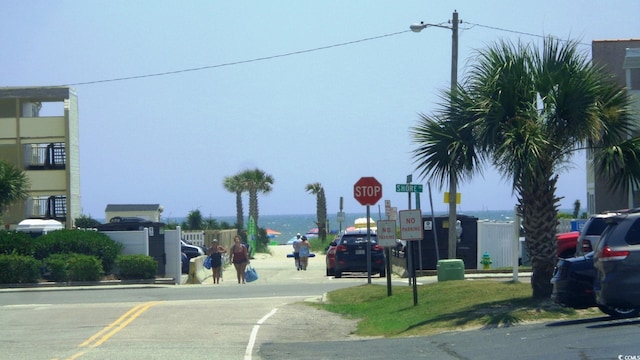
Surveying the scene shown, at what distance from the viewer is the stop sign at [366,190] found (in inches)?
959

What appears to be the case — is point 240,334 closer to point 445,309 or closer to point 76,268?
point 445,309

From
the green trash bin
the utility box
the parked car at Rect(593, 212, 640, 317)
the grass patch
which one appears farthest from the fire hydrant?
the parked car at Rect(593, 212, 640, 317)

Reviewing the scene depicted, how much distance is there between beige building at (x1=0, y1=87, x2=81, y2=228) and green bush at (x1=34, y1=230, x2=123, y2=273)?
1756 cm

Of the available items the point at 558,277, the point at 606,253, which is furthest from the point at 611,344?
the point at 558,277

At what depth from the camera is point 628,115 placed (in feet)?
55.9

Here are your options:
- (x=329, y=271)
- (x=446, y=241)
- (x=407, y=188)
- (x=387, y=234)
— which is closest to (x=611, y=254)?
(x=387, y=234)

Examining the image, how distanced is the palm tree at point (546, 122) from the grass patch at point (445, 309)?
935 millimetres

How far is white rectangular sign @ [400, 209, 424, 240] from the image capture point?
61.7ft

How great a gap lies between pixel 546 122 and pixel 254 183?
60.0 m

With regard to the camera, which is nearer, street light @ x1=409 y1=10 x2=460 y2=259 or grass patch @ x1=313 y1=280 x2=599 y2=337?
grass patch @ x1=313 y1=280 x2=599 y2=337

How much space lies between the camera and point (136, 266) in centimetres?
3244

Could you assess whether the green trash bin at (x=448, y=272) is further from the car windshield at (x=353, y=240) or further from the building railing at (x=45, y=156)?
the building railing at (x=45, y=156)

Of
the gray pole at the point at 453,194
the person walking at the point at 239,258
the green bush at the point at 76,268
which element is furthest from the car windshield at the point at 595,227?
the green bush at the point at 76,268

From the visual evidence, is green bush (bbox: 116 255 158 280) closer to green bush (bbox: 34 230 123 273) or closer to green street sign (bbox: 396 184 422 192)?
green bush (bbox: 34 230 123 273)
